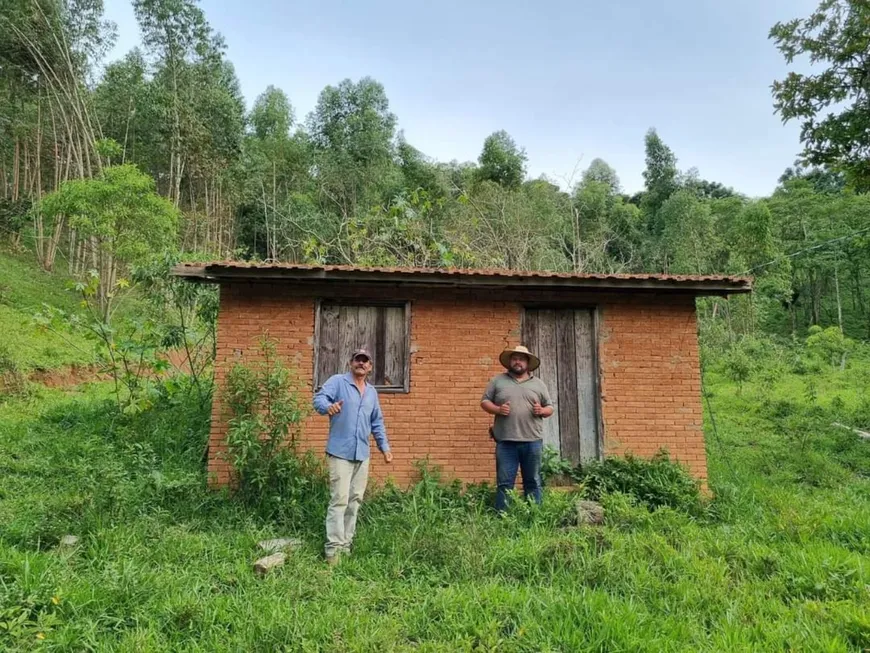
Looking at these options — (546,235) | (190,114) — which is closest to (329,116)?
(190,114)

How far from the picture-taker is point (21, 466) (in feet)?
20.9

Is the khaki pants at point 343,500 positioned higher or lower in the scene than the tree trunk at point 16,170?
lower

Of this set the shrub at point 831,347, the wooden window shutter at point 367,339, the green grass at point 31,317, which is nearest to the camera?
the wooden window shutter at point 367,339

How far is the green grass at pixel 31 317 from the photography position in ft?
37.7

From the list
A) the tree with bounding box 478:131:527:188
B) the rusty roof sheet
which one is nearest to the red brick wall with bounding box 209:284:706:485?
the rusty roof sheet

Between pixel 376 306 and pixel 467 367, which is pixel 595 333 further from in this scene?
pixel 376 306

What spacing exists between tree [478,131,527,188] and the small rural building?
81.3ft

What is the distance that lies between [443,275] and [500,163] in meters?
26.6

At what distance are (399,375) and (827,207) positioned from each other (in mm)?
32017

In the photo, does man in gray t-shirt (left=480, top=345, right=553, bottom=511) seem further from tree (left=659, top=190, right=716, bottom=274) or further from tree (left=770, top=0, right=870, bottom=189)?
tree (left=659, top=190, right=716, bottom=274)

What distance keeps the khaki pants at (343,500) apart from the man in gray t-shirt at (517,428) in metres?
1.47

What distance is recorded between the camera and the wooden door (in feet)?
21.3

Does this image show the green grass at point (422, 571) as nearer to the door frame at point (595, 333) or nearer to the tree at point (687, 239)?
the door frame at point (595, 333)

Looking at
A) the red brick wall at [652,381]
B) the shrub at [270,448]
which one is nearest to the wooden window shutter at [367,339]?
the shrub at [270,448]
